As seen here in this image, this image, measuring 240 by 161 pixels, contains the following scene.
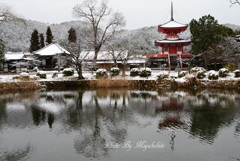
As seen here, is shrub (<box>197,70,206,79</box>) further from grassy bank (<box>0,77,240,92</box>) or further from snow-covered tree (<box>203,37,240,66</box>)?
snow-covered tree (<box>203,37,240,66</box>)

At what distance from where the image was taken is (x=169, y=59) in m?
30.7

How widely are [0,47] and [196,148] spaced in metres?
→ 33.0

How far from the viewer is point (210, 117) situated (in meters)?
9.83

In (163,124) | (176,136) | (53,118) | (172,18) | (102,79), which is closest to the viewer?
(176,136)

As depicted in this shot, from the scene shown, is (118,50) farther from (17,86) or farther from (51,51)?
(17,86)

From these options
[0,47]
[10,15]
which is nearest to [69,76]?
[10,15]

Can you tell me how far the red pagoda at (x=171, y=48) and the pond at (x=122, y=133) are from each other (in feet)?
Result: 63.3

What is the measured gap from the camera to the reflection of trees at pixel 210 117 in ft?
25.5

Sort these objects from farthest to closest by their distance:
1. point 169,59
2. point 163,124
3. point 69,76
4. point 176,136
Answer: point 169,59 → point 69,76 → point 163,124 → point 176,136

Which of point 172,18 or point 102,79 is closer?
point 102,79

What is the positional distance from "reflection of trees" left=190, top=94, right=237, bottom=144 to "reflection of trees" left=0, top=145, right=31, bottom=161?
5.89 meters

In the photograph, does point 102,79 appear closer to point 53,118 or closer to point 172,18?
point 53,118

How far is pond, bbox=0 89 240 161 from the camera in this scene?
6.28 metres

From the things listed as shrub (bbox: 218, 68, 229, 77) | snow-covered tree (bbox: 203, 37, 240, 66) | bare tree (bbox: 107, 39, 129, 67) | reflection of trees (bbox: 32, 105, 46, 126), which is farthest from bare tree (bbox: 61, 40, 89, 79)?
snow-covered tree (bbox: 203, 37, 240, 66)
